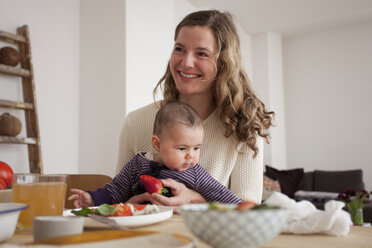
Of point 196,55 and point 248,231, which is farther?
point 196,55

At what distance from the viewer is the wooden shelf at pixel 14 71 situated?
9.29 ft

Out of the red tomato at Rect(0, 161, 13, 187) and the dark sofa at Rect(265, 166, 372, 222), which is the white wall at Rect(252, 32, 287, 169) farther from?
the red tomato at Rect(0, 161, 13, 187)

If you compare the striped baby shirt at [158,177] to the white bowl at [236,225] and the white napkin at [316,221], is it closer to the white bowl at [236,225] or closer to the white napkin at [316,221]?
the white napkin at [316,221]

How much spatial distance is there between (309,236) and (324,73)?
20.2ft

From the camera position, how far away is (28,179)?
75 cm

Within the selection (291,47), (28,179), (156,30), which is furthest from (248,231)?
(291,47)

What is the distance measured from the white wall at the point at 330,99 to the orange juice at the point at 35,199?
5901mm

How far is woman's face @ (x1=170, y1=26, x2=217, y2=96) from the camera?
1611mm

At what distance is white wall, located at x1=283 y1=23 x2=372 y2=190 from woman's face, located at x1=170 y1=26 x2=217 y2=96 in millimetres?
5054

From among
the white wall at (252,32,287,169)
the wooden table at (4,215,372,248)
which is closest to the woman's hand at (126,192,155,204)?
the wooden table at (4,215,372,248)

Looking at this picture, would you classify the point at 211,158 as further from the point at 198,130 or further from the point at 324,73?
the point at 324,73

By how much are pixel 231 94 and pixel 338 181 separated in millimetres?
4175

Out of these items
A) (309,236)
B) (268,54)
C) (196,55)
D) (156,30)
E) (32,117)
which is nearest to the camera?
(309,236)

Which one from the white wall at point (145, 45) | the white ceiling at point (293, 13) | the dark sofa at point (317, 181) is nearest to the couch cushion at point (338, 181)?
the dark sofa at point (317, 181)
